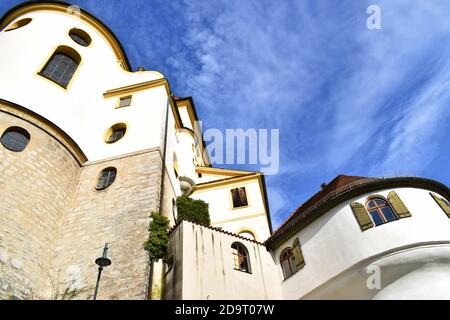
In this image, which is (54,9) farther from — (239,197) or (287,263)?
(287,263)

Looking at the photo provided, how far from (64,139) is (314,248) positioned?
1184 centimetres

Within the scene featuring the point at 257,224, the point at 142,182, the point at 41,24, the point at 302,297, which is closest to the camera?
the point at 302,297

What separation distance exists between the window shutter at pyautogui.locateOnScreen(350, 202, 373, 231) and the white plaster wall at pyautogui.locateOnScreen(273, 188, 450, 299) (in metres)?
0.15

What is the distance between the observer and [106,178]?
1694 centimetres

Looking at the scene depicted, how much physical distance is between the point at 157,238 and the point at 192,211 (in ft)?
17.8

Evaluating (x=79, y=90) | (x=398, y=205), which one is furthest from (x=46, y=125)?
(x=398, y=205)

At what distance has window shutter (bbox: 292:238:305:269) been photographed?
565 inches

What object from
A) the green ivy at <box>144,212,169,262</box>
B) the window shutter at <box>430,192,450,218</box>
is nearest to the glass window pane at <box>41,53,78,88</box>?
the green ivy at <box>144,212,169,262</box>

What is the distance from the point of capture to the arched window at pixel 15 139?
14.3 metres

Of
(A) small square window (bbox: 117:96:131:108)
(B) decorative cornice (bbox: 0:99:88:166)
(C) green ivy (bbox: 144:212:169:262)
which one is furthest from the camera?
(A) small square window (bbox: 117:96:131:108)

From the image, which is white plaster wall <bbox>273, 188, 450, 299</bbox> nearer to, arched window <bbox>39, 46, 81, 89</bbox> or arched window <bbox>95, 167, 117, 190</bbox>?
arched window <bbox>95, 167, 117, 190</bbox>
